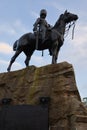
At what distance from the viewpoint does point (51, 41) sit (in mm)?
12742

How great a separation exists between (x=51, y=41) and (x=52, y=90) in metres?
Result: 2.25

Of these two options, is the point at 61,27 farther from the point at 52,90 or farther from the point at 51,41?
the point at 52,90

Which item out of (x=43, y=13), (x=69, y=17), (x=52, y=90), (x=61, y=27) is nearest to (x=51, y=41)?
(x=61, y=27)

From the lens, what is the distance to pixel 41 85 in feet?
37.8

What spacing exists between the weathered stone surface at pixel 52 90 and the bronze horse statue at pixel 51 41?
95 centimetres

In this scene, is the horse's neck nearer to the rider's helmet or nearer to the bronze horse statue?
the bronze horse statue

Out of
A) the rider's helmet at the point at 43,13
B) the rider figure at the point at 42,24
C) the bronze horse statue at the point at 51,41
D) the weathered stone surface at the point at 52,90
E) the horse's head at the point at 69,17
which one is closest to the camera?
the weathered stone surface at the point at 52,90

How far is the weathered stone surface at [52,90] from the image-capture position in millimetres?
10844

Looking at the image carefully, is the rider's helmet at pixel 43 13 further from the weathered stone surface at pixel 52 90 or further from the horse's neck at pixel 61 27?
the weathered stone surface at pixel 52 90

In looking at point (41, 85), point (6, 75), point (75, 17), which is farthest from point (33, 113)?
point (75, 17)

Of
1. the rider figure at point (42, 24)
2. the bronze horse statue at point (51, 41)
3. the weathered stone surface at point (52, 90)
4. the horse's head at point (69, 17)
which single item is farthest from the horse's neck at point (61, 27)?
the weathered stone surface at point (52, 90)

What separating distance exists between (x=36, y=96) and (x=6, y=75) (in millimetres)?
1641

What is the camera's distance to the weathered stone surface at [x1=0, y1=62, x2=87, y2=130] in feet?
35.6

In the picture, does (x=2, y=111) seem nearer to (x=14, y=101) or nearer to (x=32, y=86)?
(x=14, y=101)
